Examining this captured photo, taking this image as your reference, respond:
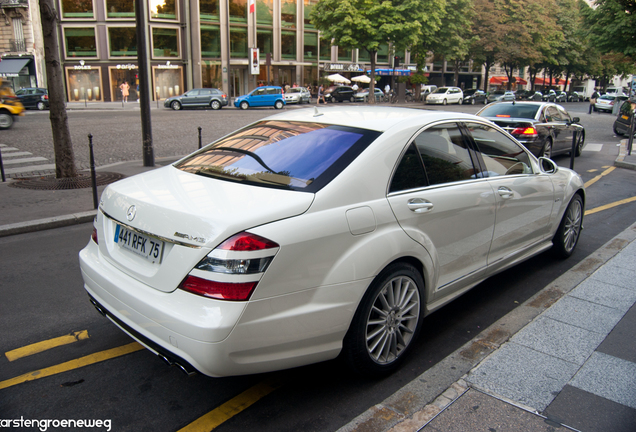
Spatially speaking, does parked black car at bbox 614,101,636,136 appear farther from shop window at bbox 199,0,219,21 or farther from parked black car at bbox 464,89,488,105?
shop window at bbox 199,0,219,21

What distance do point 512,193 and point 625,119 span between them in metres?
19.4

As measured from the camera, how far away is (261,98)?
36.7 m

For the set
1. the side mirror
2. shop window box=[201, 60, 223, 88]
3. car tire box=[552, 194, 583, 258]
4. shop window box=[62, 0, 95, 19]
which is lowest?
car tire box=[552, 194, 583, 258]

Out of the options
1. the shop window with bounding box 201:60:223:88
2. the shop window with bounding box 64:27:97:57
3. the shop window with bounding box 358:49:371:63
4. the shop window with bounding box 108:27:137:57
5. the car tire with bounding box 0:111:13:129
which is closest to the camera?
the car tire with bounding box 0:111:13:129

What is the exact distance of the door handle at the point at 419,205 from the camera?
322cm

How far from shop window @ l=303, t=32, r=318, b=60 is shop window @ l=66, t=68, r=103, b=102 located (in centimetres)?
2070

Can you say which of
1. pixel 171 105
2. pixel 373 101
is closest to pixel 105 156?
pixel 171 105

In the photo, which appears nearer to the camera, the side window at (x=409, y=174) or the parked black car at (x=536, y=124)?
the side window at (x=409, y=174)

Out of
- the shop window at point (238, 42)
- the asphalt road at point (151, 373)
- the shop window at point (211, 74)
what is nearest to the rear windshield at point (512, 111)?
the asphalt road at point (151, 373)

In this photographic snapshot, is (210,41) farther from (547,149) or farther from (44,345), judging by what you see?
(44,345)

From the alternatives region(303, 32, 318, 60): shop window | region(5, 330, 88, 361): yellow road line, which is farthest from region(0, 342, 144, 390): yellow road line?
region(303, 32, 318, 60): shop window

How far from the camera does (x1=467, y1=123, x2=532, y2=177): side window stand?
4133mm

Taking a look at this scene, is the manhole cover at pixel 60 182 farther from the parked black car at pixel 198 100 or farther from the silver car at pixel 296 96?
the silver car at pixel 296 96

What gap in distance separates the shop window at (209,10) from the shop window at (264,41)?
4.78 meters
